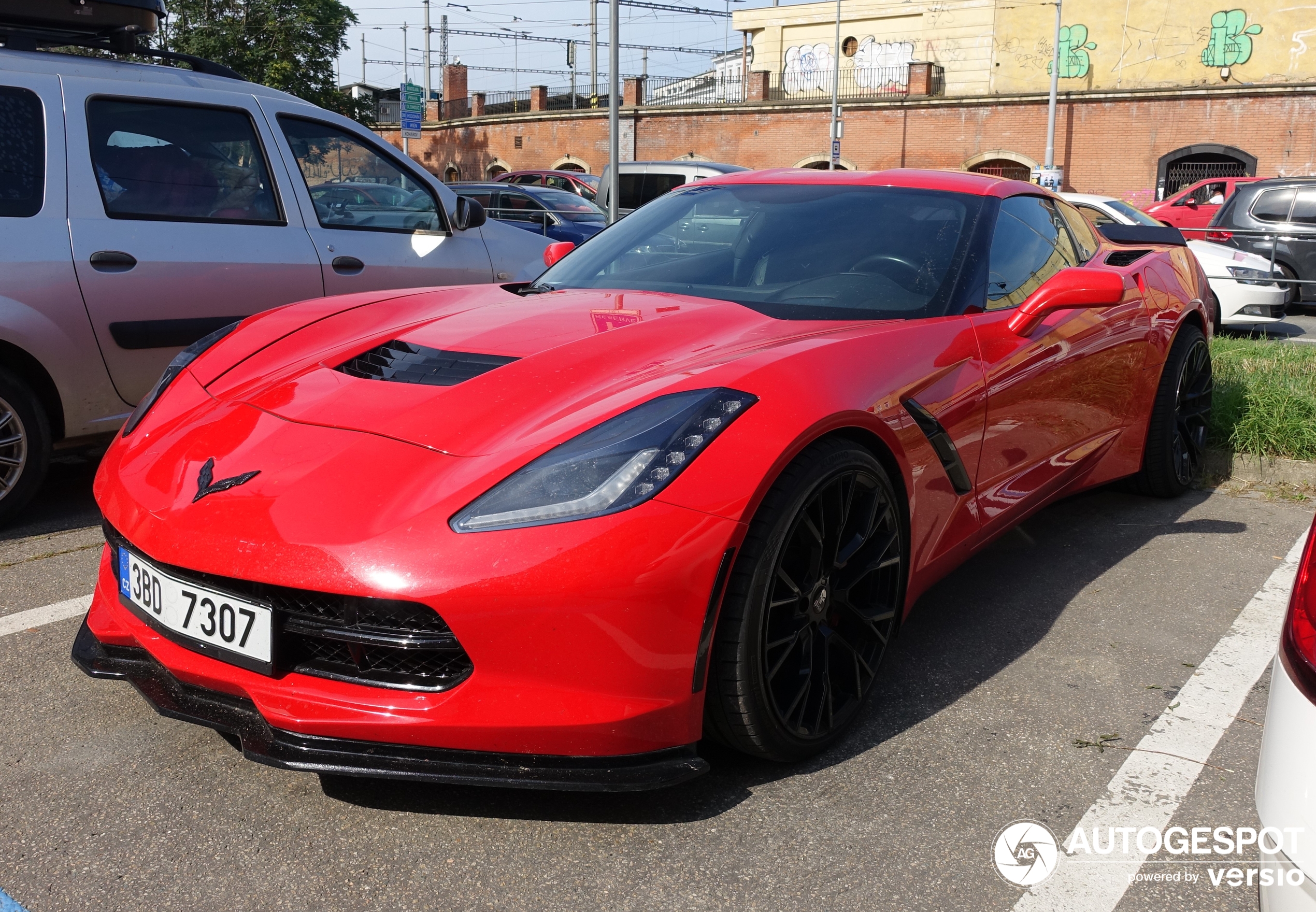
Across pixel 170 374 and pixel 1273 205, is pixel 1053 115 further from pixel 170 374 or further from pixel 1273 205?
pixel 170 374

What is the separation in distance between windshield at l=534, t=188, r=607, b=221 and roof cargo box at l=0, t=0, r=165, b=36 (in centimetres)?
1094

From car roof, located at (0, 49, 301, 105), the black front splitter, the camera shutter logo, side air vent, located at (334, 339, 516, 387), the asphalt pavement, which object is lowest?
the camera shutter logo

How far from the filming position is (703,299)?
3.06 meters

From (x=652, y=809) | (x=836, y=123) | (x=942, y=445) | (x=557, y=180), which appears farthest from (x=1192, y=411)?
(x=836, y=123)

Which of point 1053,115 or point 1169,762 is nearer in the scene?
point 1169,762

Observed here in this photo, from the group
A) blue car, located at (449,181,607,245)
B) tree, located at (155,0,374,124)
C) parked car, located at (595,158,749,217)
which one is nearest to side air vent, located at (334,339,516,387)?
blue car, located at (449,181,607,245)

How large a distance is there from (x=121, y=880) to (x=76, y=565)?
1.93 metres

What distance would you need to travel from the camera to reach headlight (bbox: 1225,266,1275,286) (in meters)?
10.5

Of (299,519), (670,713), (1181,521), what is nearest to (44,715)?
(299,519)

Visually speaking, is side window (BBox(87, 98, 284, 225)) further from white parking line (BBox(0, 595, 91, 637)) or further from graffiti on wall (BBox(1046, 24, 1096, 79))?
graffiti on wall (BBox(1046, 24, 1096, 79))

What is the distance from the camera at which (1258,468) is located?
5.00 m

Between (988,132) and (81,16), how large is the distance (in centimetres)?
3459

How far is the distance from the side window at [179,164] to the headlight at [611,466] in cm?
287

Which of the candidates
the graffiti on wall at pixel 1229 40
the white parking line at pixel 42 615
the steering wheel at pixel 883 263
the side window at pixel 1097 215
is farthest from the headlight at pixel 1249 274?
the graffiti on wall at pixel 1229 40
